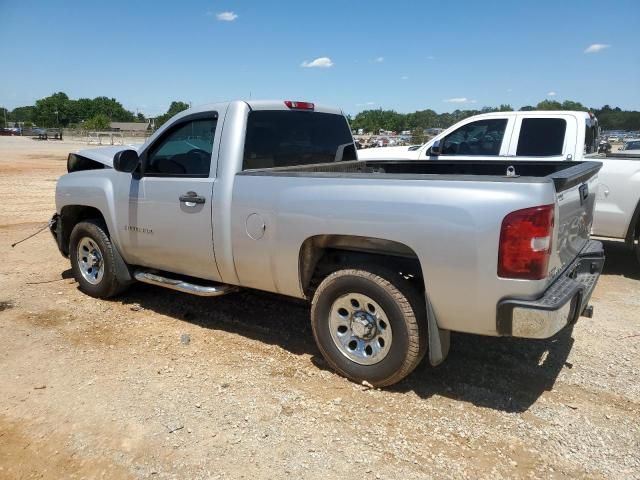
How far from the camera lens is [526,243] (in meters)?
2.85

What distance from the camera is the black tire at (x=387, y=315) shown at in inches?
130

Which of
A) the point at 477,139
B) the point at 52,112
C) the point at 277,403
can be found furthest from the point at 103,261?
the point at 52,112

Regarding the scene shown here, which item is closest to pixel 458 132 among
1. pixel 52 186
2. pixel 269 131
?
pixel 269 131

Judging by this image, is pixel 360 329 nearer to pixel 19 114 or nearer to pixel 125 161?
pixel 125 161

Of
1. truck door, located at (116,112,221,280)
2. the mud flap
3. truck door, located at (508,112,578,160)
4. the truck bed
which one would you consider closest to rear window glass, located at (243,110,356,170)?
the truck bed

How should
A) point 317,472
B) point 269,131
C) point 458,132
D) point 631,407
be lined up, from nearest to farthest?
point 317,472 < point 631,407 < point 269,131 < point 458,132

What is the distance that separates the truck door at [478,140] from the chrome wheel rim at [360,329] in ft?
14.2

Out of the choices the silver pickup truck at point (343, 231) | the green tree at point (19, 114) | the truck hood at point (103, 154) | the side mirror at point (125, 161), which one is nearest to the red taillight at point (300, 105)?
the silver pickup truck at point (343, 231)

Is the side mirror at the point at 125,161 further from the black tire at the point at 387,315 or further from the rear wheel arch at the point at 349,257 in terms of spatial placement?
the black tire at the point at 387,315

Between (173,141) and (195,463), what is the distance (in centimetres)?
281

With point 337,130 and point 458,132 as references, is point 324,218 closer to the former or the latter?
point 337,130

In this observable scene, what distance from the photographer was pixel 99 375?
381 cm

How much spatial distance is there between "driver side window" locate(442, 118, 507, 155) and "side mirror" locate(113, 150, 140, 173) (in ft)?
16.4

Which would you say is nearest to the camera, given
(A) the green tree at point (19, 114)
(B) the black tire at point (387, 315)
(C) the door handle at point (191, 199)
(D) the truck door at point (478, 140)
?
(B) the black tire at point (387, 315)
